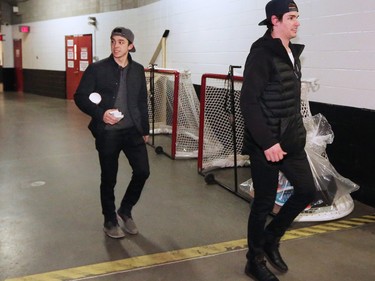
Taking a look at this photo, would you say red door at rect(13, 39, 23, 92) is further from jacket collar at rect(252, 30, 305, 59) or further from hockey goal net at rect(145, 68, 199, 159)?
jacket collar at rect(252, 30, 305, 59)

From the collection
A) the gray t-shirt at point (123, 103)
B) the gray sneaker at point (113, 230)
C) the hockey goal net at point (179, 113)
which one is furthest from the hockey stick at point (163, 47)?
the gray sneaker at point (113, 230)

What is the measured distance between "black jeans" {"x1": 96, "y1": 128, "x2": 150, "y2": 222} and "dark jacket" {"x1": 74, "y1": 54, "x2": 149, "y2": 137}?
0.08 m

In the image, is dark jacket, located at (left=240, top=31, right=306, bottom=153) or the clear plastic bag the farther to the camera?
the clear plastic bag

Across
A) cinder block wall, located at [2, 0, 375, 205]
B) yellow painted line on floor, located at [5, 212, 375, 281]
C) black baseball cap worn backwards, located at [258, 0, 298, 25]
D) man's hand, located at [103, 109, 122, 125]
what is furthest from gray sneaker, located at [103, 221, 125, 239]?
cinder block wall, located at [2, 0, 375, 205]

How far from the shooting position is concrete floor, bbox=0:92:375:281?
2.70 meters

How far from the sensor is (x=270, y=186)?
7.70ft

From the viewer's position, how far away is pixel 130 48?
300cm

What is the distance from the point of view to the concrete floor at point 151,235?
8.84 feet

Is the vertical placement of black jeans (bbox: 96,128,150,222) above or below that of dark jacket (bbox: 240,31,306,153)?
below

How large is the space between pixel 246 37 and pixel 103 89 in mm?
3436

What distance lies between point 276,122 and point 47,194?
9.45 ft

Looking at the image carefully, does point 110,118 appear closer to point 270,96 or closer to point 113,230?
point 113,230

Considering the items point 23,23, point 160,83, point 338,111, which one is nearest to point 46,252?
point 338,111

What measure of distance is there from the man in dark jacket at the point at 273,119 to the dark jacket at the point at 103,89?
102 centimetres
